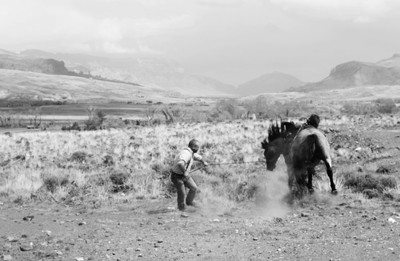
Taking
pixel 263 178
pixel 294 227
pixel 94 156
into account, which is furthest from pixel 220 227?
pixel 94 156

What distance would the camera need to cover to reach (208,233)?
9594 millimetres

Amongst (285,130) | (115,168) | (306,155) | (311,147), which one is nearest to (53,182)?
(115,168)

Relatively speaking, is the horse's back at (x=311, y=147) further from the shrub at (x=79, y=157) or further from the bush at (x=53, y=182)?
the shrub at (x=79, y=157)

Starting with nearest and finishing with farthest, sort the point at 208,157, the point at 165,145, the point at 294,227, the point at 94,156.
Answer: the point at 294,227 < the point at 208,157 < the point at 94,156 < the point at 165,145

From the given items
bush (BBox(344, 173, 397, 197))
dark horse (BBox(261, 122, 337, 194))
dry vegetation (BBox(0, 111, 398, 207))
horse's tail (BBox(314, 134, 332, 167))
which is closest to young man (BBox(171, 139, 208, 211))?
dry vegetation (BBox(0, 111, 398, 207))

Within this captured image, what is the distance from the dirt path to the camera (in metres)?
8.34

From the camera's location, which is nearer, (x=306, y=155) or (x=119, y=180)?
(x=306, y=155)

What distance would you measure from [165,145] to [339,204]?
17461 mm

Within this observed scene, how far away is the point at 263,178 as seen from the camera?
13.8m

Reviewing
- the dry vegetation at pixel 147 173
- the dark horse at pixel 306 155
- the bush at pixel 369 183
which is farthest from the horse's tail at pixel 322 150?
the bush at pixel 369 183

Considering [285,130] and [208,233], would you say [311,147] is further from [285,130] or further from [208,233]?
[208,233]

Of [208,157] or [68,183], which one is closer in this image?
[68,183]

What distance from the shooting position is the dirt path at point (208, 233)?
27.3 ft

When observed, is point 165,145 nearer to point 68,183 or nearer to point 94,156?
point 94,156
